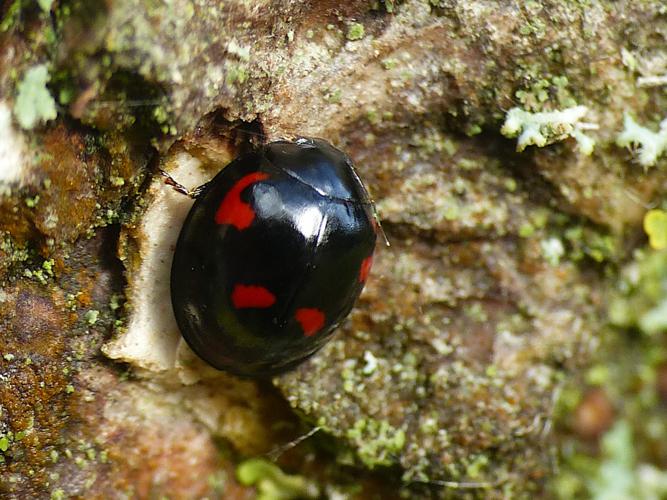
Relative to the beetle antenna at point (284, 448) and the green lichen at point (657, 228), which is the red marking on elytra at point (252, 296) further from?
the green lichen at point (657, 228)

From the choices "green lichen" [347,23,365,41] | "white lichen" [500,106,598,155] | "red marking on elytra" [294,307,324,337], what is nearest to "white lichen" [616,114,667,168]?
"white lichen" [500,106,598,155]

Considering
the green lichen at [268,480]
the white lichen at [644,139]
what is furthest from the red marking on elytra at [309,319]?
the white lichen at [644,139]

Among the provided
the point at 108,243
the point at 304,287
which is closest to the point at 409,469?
the point at 304,287

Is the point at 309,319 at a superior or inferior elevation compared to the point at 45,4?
inferior

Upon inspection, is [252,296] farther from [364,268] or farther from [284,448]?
[284,448]

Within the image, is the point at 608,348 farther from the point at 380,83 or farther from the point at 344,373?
the point at 380,83

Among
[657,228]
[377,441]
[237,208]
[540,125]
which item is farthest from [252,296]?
→ [657,228]

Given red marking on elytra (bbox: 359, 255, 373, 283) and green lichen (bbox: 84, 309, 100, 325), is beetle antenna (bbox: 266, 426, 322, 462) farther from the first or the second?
green lichen (bbox: 84, 309, 100, 325)

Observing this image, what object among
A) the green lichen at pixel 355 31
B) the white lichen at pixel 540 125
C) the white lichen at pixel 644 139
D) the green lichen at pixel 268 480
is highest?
the green lichen at pixel 355 31
